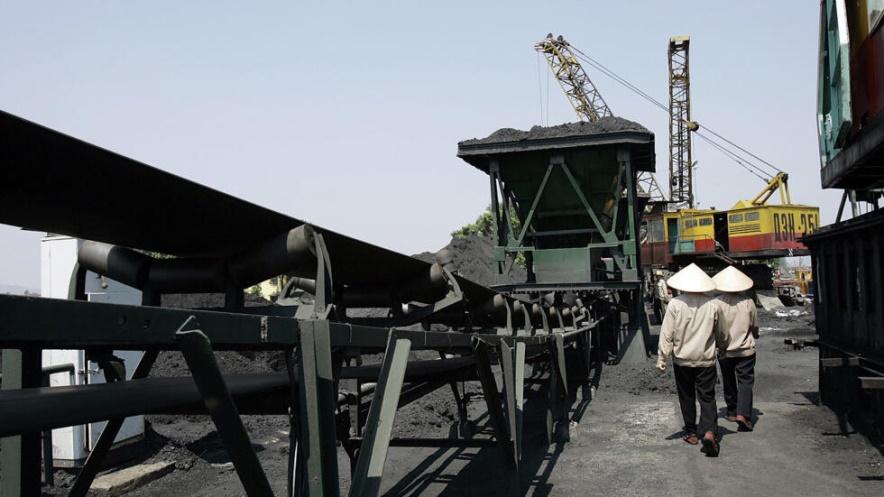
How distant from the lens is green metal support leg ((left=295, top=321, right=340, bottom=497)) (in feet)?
7.91

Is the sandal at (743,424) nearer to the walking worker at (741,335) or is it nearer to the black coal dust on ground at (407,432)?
the walking worker at (741,335)

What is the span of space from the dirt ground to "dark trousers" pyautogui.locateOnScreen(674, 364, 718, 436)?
0.86 ft

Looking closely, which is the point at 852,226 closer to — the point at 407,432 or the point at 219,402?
the point at 407,432

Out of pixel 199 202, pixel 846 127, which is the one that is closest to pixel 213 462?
pixel 199 202

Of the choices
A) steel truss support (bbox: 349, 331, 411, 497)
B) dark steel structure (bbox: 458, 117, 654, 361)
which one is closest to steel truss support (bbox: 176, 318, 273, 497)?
steel truss support (bbox: 349, 331, 411, 497)

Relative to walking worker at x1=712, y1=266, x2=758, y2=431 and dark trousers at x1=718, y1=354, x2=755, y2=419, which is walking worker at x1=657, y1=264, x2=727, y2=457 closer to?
Result: walking worker at x1=712, y1=266, x2=758, y2=431

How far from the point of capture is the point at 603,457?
6.84m

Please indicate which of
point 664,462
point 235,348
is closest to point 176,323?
point 235,348

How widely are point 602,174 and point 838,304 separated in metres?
3.98

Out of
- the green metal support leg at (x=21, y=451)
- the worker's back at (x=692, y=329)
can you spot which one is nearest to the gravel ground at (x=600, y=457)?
the worker's back at (x=692, y=329)

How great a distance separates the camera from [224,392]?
1.92 metres

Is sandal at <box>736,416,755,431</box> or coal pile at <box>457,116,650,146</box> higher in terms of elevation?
coal pile at <box>457,116,650,146</box>

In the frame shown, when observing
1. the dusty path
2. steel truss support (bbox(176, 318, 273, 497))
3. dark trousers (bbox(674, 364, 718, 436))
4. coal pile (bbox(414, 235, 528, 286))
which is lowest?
the dusty path

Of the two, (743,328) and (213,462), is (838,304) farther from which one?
(213,462)
